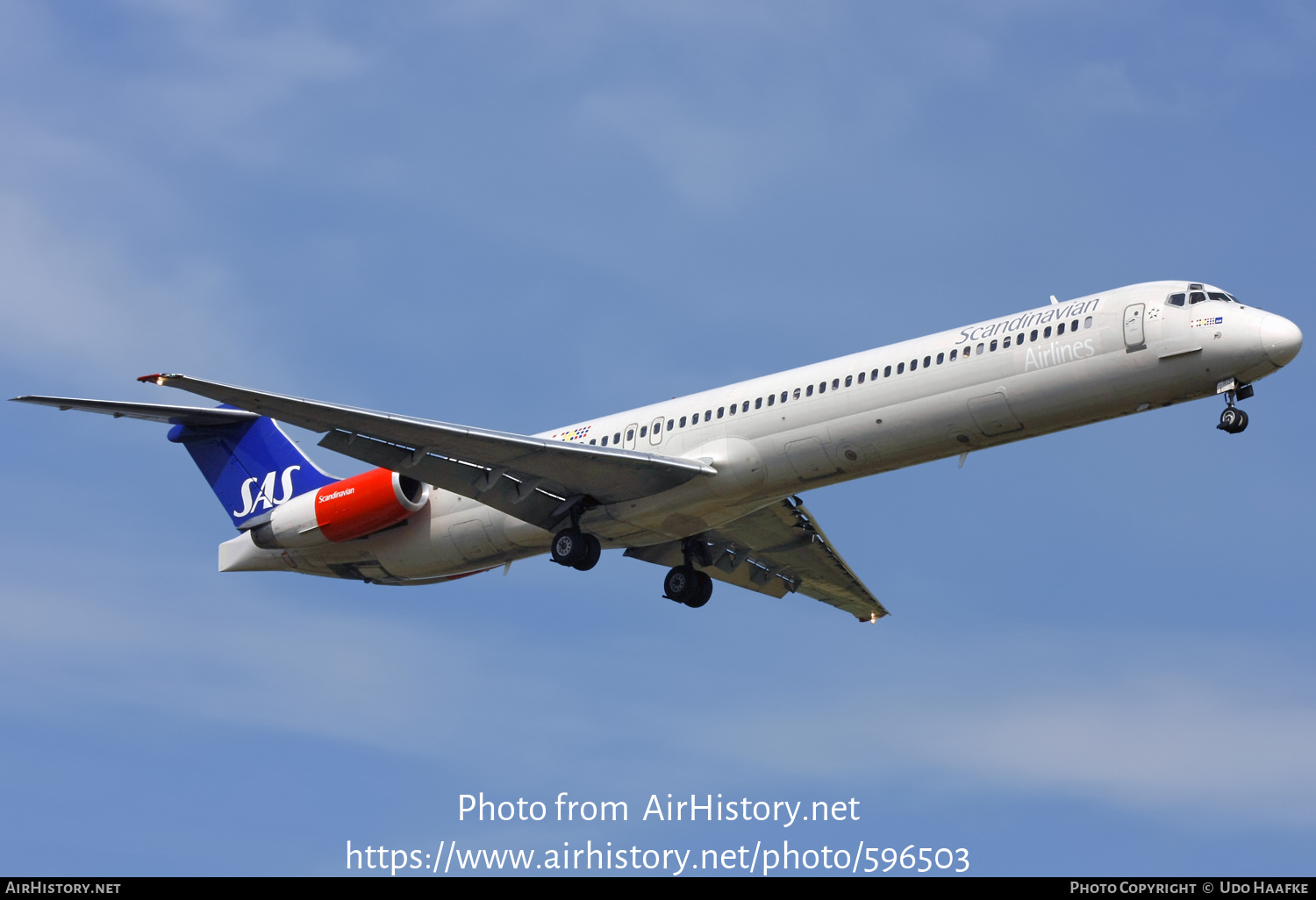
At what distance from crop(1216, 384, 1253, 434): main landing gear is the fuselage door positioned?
1466 mm

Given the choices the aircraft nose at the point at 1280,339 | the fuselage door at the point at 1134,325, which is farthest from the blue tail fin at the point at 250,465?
the aircraft nose at the point at 1280,339

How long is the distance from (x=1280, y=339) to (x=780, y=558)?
11.2m

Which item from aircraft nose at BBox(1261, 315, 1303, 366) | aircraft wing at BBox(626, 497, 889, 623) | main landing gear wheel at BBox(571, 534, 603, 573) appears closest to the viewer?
aircraft nose at BBox(1261, 315, 1303, 366)

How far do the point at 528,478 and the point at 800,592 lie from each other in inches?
301

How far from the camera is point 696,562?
2933 centimetres

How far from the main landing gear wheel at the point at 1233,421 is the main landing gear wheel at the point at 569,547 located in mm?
10494

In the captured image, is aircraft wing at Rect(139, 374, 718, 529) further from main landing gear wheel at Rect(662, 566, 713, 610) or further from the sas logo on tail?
the sas logo on tail

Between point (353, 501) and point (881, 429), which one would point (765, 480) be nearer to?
point (881, 429)

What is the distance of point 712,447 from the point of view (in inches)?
996

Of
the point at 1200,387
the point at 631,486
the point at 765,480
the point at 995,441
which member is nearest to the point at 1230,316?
the point at 1200,387

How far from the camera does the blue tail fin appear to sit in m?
30.0

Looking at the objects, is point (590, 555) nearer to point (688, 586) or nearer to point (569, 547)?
point (569, 547)

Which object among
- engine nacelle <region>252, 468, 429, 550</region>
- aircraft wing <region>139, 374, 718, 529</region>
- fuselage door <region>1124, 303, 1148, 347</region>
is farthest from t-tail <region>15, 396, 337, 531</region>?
fuselage door <region>1124, 303, 1148, 347</region>

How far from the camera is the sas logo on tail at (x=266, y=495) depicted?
30.0 meters
